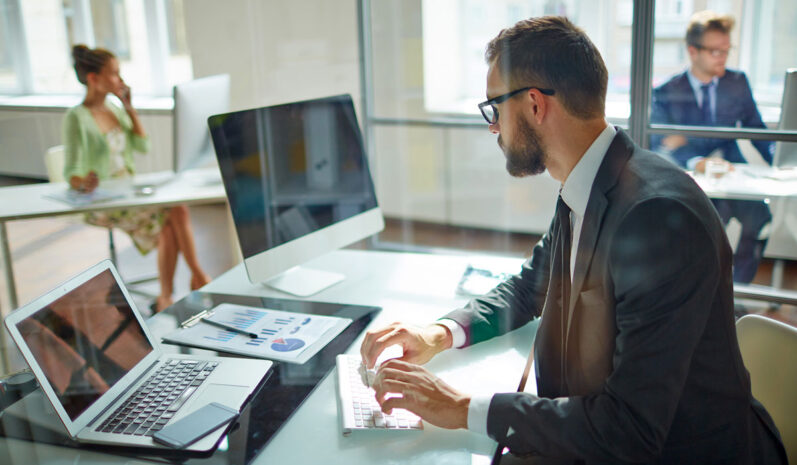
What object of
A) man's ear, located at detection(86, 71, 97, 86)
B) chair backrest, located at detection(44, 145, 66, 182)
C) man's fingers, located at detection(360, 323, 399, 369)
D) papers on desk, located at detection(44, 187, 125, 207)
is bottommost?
man's fingers, located at detection(360, 323, 399, 369)

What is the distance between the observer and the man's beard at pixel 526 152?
4.15 ft

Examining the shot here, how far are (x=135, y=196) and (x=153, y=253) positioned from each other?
77 centimetres

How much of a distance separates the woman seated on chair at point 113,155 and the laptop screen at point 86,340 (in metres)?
1.71

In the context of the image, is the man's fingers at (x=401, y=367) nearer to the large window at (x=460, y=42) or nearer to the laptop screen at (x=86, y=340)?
the laptop screen at (x=86, y=340)

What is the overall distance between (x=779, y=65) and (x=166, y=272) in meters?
2.95

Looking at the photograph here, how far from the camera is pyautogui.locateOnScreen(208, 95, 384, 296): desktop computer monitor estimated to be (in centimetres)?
157

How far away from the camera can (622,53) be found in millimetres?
3275

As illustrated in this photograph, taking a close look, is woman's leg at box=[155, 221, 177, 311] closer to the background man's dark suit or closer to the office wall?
the office wall

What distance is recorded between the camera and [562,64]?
1188 millimetres

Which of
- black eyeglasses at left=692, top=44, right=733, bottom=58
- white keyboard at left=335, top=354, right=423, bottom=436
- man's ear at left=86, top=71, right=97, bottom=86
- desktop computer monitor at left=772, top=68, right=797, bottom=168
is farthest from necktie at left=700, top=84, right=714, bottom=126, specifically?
man's ear at left=86, top=71, right=97, bottom=86

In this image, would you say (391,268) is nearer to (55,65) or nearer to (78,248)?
(78,248)

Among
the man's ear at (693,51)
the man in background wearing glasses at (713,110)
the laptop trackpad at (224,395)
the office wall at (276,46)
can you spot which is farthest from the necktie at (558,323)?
the office wall at (276,46)

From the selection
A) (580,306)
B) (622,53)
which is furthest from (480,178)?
(580,306)

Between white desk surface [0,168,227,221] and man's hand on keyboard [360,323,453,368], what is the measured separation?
5.38ft
